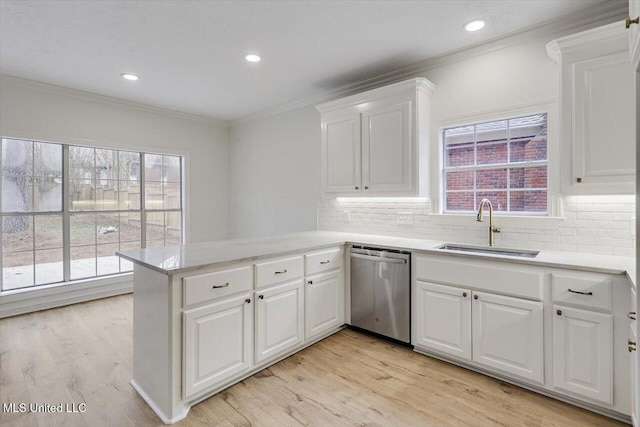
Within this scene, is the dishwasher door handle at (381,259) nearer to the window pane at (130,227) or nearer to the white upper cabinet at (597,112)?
the white upper cabinet at (597,112)

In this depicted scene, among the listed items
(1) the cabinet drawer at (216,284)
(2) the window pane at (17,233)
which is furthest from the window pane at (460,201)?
(2) the window pane at (17,233)

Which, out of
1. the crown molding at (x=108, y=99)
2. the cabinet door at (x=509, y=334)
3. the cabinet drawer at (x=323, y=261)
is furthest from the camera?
the crown molding at (x=108, y=99)

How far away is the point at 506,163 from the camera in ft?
9.36

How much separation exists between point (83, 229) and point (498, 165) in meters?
4.83

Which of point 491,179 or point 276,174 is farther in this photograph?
point 276,174

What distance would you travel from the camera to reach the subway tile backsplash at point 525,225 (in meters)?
2.31

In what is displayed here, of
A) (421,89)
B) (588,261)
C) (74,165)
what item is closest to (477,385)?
(588,261)

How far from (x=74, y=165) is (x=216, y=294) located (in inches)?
133

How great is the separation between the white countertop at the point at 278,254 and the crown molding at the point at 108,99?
9.32 ft

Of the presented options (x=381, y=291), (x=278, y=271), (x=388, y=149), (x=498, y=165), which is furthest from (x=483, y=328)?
(x=388, y=149)

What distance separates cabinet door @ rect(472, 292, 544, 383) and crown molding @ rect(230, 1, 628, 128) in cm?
206

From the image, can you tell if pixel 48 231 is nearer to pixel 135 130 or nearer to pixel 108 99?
pixel 135 130

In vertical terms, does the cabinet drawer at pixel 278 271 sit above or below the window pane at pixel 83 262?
above

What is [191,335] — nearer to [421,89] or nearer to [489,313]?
[489,313]
